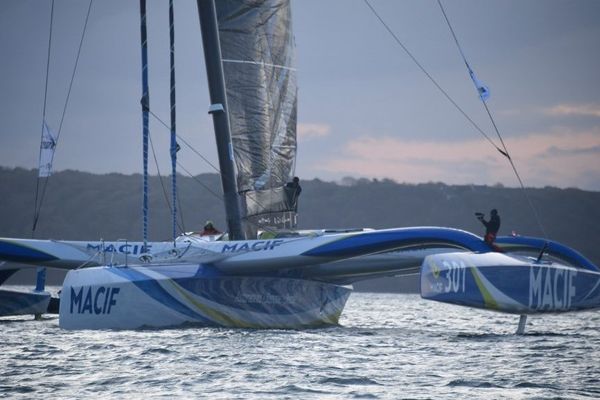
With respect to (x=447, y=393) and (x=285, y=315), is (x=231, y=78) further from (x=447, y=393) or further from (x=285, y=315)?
(x=447, y=393)

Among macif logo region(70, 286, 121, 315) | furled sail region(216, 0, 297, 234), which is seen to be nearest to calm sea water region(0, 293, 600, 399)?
macif logo region(70, 286, 121, 315)

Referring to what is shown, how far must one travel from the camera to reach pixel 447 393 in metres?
9.34

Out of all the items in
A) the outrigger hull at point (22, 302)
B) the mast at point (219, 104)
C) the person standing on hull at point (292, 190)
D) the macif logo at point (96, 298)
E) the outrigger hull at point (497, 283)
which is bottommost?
the outrigger hull at point (22, 302)

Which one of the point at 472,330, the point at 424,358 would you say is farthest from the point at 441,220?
the point at 424,358

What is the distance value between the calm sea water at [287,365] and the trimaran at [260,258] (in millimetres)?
505

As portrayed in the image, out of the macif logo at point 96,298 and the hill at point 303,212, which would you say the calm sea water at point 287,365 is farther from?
the hill at point 303,212

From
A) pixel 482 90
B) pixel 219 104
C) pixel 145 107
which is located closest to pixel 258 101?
→ pixel 219 104

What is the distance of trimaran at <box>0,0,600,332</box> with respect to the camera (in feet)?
44.9

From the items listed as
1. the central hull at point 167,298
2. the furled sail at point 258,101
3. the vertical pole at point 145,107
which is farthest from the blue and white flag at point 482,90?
the vertical pole at point 145,107

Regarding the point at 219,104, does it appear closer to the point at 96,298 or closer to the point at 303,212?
the point at 96,298

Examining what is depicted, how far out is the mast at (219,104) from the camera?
56.5 feet

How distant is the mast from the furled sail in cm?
63

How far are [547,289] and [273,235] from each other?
201 inches

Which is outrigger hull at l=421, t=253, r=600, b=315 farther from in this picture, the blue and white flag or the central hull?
the central hull
